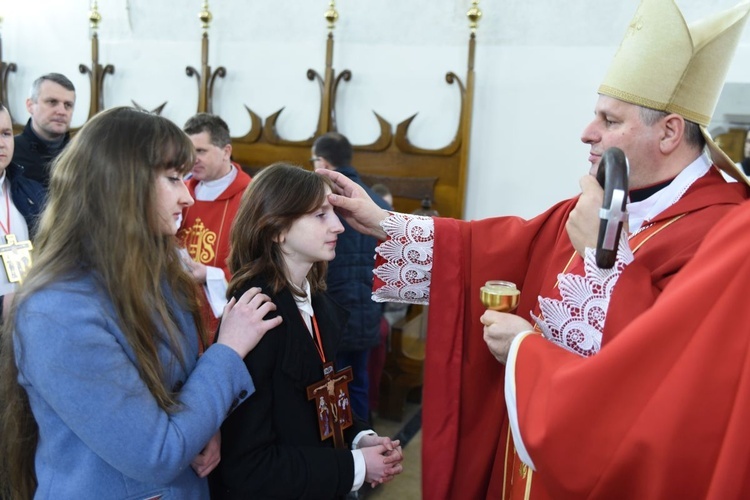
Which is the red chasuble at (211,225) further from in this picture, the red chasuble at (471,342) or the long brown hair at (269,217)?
the red chasuble at (471,342)

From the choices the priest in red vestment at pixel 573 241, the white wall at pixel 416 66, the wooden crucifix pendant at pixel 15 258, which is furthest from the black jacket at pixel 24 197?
the white wall at pixel 416 66

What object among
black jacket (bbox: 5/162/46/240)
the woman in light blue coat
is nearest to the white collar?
the woman in light blue coat

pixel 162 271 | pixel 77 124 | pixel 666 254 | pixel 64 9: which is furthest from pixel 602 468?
pixel 64 9

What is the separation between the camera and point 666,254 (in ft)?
4.63

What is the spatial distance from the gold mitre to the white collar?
0.04m

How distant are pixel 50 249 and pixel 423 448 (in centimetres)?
114

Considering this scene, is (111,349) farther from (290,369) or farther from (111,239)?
(290,369)

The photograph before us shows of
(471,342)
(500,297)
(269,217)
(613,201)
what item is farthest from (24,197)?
(613,201)

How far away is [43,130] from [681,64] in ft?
10.9

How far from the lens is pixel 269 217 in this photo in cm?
169

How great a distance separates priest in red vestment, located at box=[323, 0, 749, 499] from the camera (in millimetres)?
1406

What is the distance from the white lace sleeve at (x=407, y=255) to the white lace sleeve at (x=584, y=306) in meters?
0.52

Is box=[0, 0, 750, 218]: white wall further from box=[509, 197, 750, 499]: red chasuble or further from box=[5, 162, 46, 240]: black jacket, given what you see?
box=[509, 197, 750, 499]: red chasuble

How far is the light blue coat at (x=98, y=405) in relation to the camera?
3.64ft
